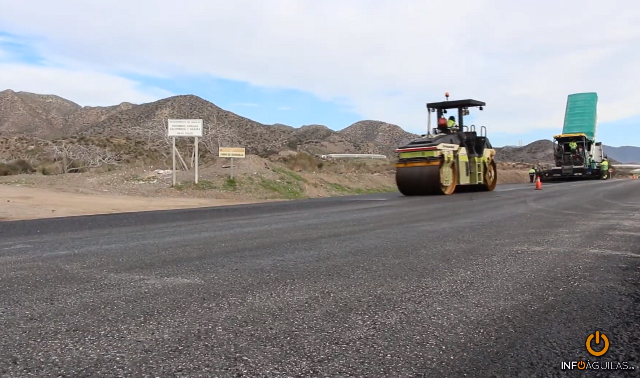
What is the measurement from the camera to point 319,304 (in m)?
3.52

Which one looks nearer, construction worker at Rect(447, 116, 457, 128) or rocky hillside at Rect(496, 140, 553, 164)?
construction worker at Rect(447, 116, 457, 128)

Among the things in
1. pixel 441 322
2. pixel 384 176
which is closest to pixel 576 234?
pixel 441 322

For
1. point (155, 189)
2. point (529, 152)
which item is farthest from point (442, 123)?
point (529, 152)

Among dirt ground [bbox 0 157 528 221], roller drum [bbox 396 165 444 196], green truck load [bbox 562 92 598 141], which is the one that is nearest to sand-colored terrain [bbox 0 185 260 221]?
dirt ground [bbox 0 157 528 221]

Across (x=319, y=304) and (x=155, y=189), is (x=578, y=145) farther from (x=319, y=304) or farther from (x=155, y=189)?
(x=319, y=304)

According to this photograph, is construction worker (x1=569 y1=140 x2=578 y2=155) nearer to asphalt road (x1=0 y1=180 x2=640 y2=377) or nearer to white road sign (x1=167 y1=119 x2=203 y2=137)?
white road sign (x1=167 y1=119 x2=203 y2=137)

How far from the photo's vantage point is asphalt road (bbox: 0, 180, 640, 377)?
8.29ft

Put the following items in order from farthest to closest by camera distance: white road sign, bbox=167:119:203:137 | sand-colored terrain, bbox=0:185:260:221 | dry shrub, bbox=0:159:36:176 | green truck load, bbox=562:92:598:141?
green truck load, bbox=562:92:598:141
dry shrub, bbox=0:159:36:176
white road sign, bbox=167:119:203:137
sand-colored terrain, bbox=0:185:260:221

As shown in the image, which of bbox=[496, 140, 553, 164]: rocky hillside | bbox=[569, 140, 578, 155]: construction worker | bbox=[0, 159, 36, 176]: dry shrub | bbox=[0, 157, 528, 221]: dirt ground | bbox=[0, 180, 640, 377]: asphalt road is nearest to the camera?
bbox=[0, 180, 640, 377]: asphalt road

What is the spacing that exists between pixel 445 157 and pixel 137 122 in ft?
175

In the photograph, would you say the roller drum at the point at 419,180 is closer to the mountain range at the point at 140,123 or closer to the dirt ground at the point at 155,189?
the dirt ground at the point at 155,189

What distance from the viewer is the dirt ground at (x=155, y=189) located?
15023mm

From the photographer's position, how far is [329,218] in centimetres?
951

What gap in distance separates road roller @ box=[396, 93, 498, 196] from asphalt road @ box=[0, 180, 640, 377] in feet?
31.6
